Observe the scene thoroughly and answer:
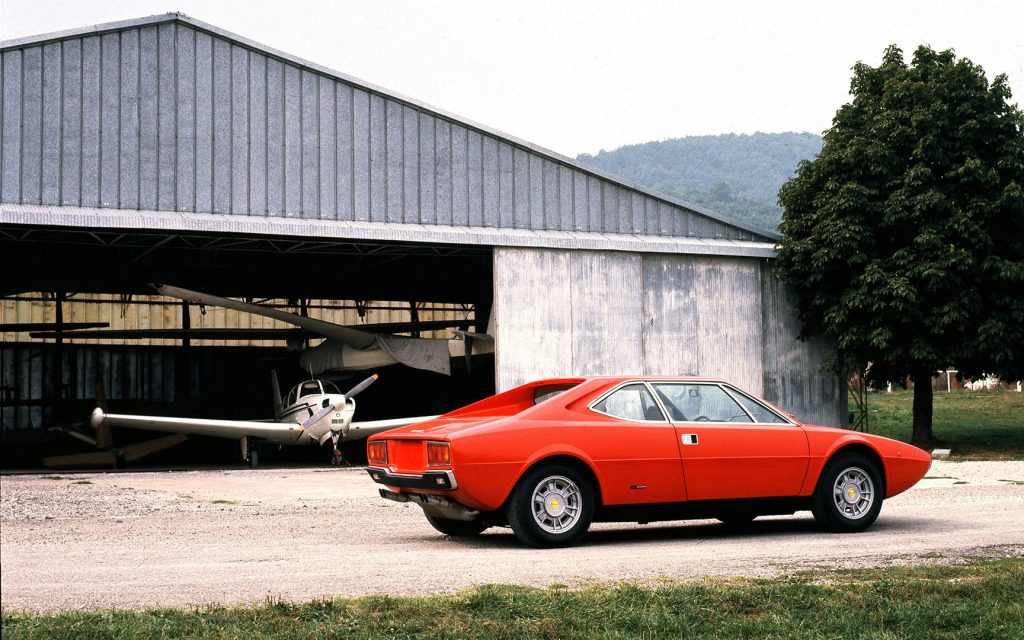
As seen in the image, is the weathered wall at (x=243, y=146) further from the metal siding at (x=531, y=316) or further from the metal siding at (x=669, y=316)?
the metal siding at (x=669, y=316)

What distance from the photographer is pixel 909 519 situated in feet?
37.7

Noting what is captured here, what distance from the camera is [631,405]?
977 cm

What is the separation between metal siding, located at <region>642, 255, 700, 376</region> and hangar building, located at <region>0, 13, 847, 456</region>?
48mm

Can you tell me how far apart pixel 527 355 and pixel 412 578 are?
668 inches


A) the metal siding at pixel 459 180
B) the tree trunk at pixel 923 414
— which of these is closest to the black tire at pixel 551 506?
the metal siding at pixel 459 180

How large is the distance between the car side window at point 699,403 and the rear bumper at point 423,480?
221 cm

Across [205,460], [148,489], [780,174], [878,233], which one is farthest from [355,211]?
[780,174]

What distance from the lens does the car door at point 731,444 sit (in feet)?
31.7

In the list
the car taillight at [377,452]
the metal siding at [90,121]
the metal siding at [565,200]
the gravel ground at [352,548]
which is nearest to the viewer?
the gravel ground at [352,548]

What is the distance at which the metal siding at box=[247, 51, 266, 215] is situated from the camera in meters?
22.3

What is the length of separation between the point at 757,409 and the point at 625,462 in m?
1.61

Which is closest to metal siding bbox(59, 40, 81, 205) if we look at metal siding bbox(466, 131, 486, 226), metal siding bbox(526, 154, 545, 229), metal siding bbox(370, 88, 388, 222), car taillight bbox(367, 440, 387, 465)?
metal siding bbox(370, 88, 388, 222)

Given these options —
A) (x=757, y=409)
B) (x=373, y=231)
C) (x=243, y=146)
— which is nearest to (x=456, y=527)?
(x=757, y=409)

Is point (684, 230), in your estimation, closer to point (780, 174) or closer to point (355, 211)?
point (355, 211)
